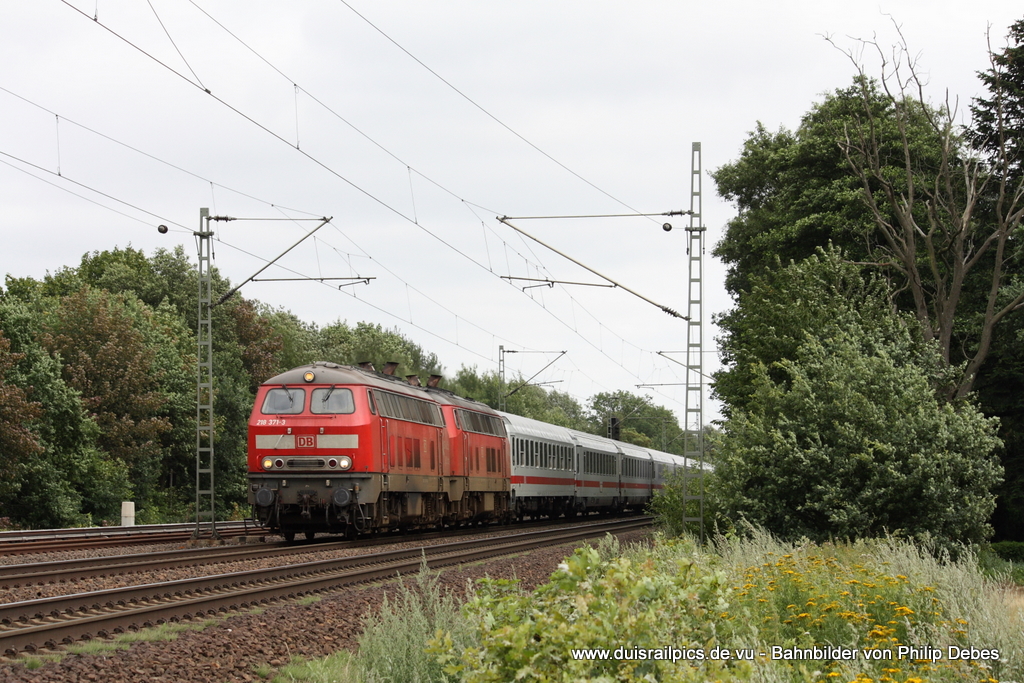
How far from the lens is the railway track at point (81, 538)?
21.7m

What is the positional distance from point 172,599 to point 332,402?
378 inches

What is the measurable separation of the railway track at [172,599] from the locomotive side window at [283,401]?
4.62m

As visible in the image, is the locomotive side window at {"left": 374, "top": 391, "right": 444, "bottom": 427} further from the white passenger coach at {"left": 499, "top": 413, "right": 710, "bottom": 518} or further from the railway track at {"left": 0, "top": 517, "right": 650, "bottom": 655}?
the white passenger coach at {"left": 499, "top": 413, "right": 710, "bottom": 518}

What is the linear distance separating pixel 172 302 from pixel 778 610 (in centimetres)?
5845

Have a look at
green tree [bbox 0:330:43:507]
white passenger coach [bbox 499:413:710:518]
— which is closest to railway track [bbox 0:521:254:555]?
green tree [bbox 0:330:43:507]

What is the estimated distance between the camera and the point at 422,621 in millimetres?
8977

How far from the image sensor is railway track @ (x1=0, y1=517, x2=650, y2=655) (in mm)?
10008

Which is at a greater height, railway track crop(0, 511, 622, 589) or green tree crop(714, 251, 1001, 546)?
green tree crop(714, 251, 1001, 546)

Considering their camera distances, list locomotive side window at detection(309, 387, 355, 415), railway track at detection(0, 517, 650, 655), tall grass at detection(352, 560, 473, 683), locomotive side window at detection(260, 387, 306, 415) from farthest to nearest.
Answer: locomotive side window at detection(260, 387, 306, 415)
locomotive side window at detection(309, 387, 355, 415)
railway track at detection(0, 517, 650, 655)
tall grass at detection(352, 560, 473, 683)

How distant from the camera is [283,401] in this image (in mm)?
22391

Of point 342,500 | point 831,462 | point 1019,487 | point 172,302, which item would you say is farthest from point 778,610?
point 172,302

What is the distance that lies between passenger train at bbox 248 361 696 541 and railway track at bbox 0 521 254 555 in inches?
63.9

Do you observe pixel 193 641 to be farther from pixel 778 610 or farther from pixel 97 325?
pixel 97 325

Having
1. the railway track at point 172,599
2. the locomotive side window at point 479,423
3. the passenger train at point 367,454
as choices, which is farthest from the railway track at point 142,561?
the locomotive side window at point 479,423
